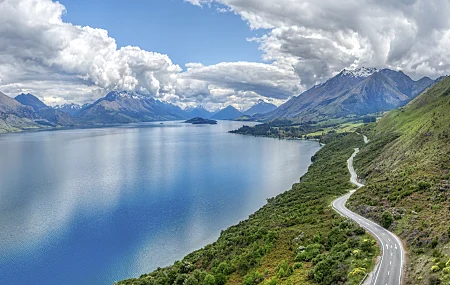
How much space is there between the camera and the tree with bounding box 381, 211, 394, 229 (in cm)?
5642

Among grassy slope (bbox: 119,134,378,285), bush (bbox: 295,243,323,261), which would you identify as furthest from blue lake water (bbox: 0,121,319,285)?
bush (bbox: 295,243,323,261)

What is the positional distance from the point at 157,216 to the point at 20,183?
289 feet

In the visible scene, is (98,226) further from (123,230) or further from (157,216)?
(157,216)

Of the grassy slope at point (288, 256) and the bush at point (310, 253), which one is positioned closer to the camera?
the grassy slope at point (288, 256)

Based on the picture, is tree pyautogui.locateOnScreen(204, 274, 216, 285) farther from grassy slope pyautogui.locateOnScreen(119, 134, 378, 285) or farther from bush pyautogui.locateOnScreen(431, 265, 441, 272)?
bush pyautogui.locateOnScreen(431, 265, 441, 272)

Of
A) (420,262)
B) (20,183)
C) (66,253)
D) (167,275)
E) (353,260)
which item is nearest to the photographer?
(420,262)

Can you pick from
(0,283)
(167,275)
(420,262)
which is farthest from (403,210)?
(0,283)

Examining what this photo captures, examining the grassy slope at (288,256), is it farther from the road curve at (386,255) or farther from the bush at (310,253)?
the road curve at (386,255)

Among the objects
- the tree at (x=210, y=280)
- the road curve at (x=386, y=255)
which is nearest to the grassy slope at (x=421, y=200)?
the road curve at (x=386, y=255)

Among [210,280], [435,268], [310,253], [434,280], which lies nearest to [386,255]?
[435,268]

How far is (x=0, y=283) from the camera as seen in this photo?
2867 inches

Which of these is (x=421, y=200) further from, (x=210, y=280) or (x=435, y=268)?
(x=210, y=280)

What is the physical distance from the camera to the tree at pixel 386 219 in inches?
2221

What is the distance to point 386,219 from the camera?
187 ft
